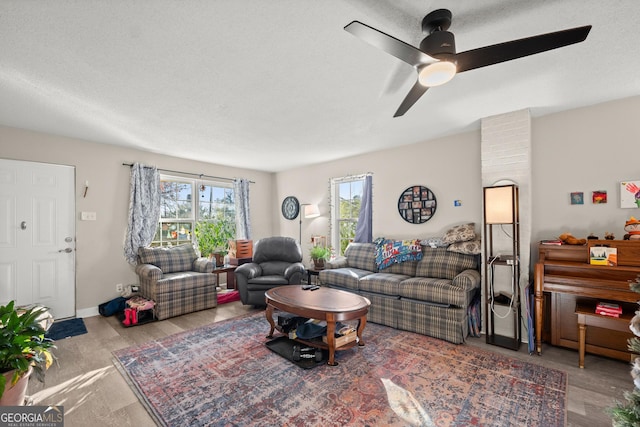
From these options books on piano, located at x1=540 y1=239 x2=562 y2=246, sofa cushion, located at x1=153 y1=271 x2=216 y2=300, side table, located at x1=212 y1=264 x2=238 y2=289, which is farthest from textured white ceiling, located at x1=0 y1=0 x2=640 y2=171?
side table, located at x1=212 y1=264 x2=238 y2=289

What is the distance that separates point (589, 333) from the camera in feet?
8.87

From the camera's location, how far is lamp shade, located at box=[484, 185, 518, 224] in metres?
2.87

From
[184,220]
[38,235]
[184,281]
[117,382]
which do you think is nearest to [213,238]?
[184,220]

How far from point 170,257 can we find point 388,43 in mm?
4208

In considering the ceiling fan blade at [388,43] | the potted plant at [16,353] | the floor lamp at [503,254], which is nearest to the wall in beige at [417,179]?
the floor lamp at [503,254]

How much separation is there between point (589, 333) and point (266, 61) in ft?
12.4

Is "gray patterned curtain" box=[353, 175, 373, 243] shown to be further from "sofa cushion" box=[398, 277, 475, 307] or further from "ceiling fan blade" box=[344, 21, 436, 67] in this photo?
"ceiling fan blade" box=[344, 21, 436, 67]

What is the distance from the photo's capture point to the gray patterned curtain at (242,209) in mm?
5746

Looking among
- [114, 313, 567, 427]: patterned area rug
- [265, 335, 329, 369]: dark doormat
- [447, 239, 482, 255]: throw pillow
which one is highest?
[447, 239, 482, 255]: throw pillow

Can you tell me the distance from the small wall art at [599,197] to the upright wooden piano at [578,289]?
51cm

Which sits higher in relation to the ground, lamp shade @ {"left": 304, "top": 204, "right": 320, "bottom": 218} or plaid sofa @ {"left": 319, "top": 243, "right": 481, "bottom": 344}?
lamp shade @ {"left": 304, "top": 204, "right": 320, "bottom": 218}

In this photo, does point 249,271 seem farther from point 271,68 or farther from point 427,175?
point 427,175

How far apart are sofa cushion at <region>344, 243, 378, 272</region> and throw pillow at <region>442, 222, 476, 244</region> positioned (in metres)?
1.06

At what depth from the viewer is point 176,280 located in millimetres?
3865
